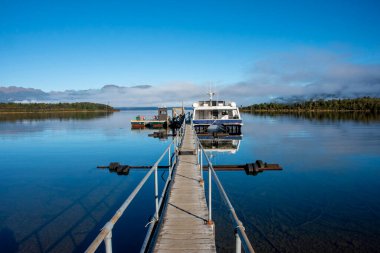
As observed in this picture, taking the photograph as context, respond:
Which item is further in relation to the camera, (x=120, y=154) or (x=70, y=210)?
(x=120, y=154)

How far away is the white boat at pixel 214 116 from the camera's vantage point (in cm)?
3397

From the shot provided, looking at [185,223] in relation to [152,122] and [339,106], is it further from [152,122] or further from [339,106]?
[339,106]

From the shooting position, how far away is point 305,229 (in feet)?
30.8

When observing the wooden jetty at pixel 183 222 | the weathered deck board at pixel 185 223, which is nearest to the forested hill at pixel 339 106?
the weathered deck board at pixel 185 223

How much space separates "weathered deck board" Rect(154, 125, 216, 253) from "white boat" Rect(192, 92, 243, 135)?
2390 cm

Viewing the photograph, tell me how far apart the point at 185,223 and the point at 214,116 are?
3133 cm

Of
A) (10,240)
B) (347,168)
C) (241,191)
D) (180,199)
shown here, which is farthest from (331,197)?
(10,240)

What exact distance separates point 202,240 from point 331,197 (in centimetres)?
953

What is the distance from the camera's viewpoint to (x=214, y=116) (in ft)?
123

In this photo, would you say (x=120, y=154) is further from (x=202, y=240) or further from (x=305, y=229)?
(x=202, y=240)

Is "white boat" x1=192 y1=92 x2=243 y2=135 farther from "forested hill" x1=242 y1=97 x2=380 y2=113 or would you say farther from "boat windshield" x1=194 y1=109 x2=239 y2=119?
"forested hill" x1=242 y1=97 x2=380 y2=113

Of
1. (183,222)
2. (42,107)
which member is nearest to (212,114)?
(183,222)

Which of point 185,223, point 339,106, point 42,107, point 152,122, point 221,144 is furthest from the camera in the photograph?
point 42,107

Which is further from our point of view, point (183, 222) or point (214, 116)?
point (214, 116)
